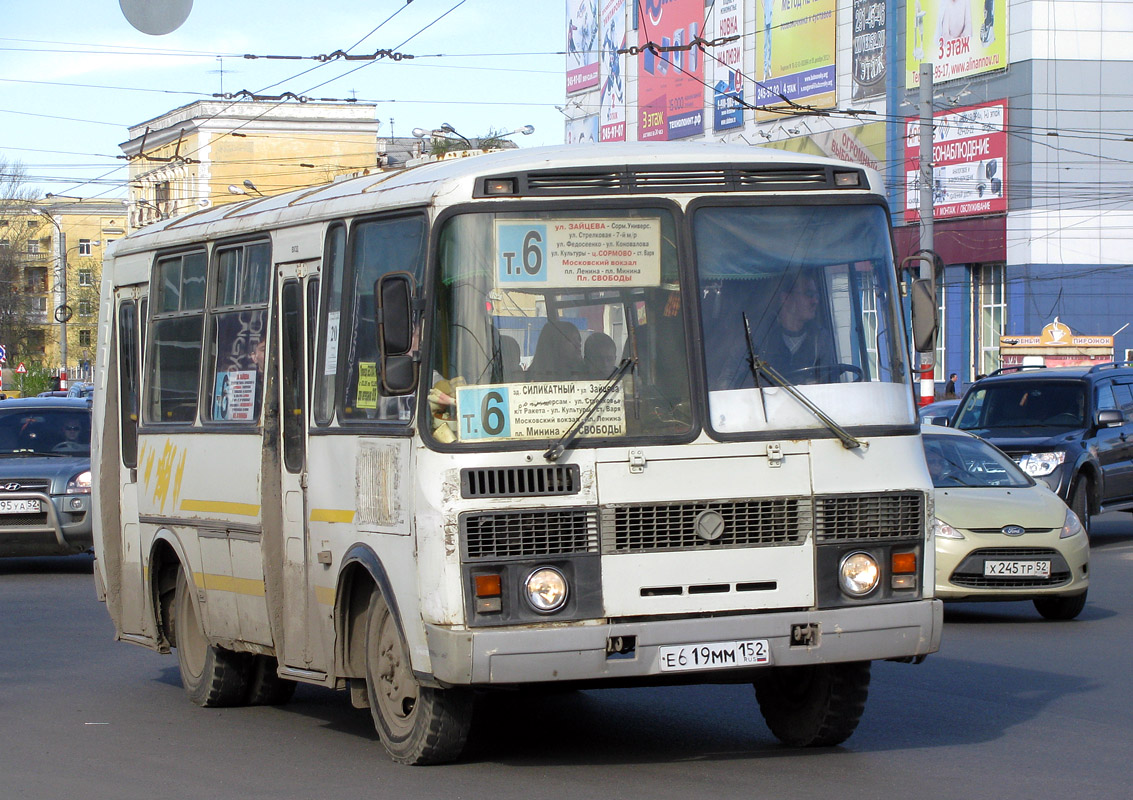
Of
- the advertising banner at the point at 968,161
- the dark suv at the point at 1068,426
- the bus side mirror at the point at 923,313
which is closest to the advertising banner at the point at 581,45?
the advertising banner at the point at 968,161

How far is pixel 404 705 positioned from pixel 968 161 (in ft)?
175

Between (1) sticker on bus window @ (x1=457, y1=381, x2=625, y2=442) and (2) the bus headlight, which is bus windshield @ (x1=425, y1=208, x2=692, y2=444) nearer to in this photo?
(1) sticker on bus window @ (x1=457, y1=381, x2=625, y2=442)

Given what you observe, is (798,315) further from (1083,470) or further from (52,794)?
(1083,470)

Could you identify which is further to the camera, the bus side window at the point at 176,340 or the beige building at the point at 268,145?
the beige building at the point at 268,145

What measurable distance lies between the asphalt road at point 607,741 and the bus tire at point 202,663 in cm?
10

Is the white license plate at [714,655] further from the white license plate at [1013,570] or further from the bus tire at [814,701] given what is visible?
the white license plate at [1013,570]

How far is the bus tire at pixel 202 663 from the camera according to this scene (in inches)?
386

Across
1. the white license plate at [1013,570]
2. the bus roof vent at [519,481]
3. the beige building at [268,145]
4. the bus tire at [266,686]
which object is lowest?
the bus tire at [266,686]

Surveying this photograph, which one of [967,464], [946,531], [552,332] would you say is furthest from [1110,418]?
[552,332]

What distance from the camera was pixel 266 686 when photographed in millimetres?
9914

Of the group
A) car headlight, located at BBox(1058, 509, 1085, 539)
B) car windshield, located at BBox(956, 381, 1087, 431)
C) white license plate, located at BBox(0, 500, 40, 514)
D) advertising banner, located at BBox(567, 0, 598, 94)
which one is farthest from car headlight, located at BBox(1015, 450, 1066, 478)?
advertising banner, located at BBox(567, 0, 598, 94)

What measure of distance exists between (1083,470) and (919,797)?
14.0 meters

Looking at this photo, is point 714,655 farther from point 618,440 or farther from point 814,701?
point 814,701

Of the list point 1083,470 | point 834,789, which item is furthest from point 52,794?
point 1083,470
